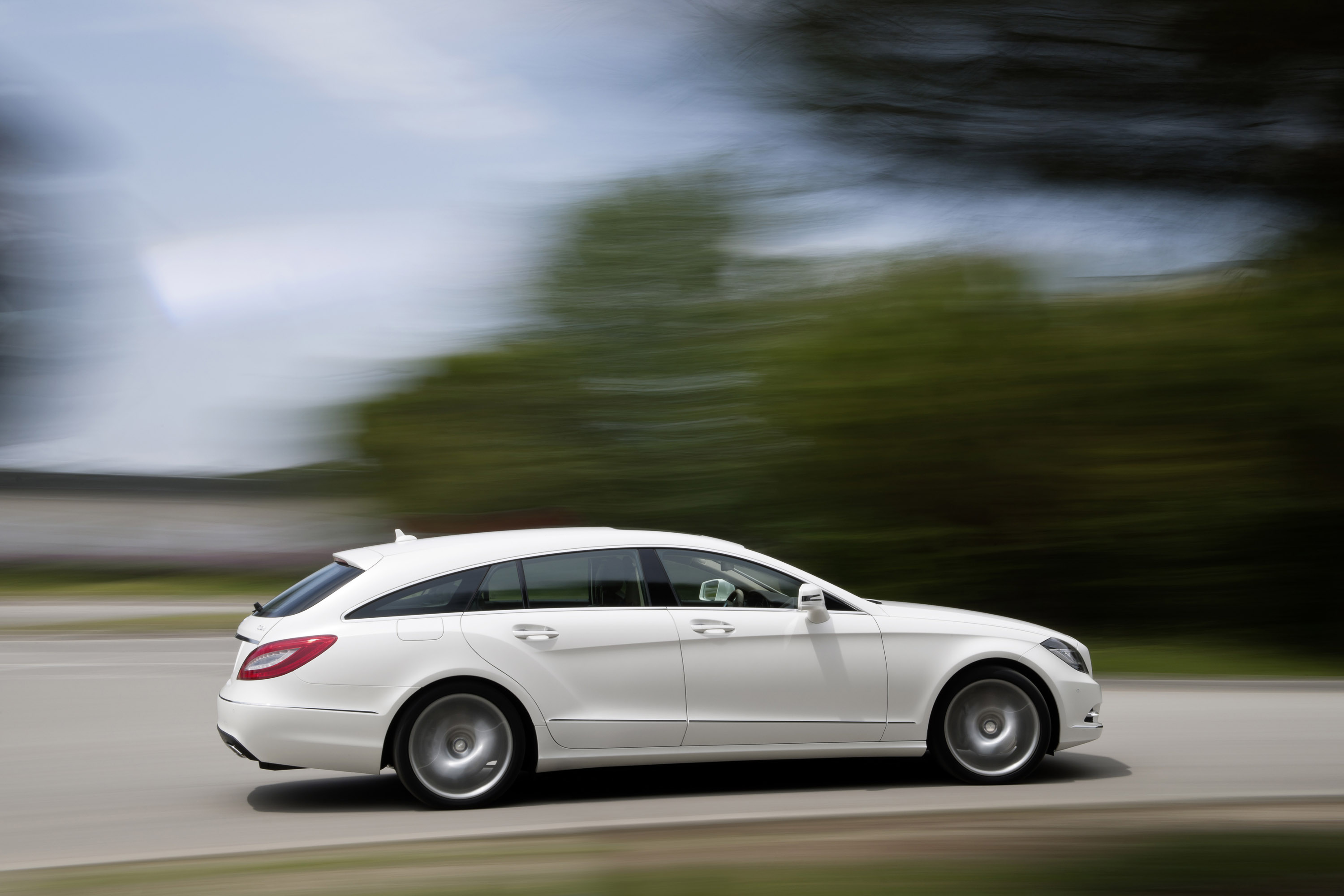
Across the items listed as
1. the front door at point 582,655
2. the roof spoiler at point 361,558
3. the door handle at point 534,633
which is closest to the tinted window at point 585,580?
the front door at point 582,655

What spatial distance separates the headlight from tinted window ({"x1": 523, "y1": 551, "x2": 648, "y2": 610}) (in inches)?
91.1

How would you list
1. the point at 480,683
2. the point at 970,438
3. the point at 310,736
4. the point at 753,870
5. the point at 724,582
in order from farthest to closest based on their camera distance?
1. the point at 970,438
2. the point at 724,582
3. the point at 480,683
4. the point at 310,736
5. the point at 753,870

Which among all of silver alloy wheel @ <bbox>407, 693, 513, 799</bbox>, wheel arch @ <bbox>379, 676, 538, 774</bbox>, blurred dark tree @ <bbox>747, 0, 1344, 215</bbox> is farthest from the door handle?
blurred dark tree @ <bbox>747, 0, 1344, 215</bbox>

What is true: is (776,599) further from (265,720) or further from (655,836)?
(265,720)

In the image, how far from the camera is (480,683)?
6711 mm

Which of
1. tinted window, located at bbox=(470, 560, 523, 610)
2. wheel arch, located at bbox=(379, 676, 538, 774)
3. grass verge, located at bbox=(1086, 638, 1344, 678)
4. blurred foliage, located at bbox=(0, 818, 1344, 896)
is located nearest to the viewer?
blurred foliage, located at bbox=(0, 818, 1344, 896)

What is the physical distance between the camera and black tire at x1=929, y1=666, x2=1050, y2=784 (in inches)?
281

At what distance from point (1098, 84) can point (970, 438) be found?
11844 millimetres

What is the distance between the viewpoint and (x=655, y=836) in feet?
19.1

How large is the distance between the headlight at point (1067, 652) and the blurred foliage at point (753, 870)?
182cm

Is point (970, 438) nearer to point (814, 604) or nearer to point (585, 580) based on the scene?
point (814, 604)

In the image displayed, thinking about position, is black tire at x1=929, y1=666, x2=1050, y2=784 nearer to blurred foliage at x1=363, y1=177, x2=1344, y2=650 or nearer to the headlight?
the headlight

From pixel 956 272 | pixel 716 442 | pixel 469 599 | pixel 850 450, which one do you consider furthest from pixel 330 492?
pixel 469 599

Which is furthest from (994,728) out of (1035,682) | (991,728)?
(1035,682)
